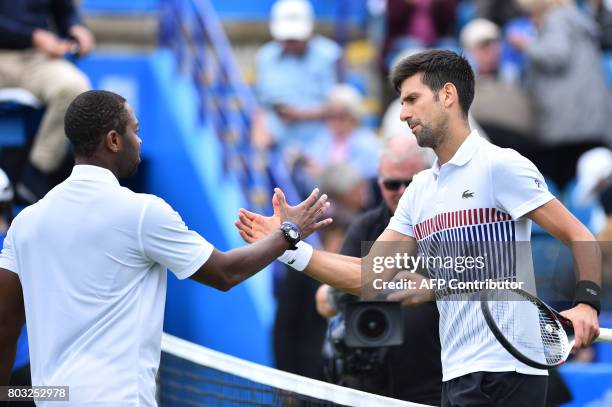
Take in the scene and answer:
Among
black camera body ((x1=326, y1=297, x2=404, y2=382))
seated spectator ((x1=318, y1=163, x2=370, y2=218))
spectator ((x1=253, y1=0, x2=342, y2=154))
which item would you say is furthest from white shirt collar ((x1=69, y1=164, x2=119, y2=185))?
spectator ((x1=253, y1=0, x2=342, y2=154))

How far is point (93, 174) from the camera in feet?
15.7

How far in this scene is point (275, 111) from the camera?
11.6 meters

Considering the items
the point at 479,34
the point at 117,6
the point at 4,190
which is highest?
the point at 117,6

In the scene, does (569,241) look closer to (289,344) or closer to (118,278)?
(118,278)

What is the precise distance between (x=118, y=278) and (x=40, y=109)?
481 centimetres

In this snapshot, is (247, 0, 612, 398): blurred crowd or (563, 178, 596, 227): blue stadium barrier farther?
(563, 178, 596, 227): blue stadium barrier

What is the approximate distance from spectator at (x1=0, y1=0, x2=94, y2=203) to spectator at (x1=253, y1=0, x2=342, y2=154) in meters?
2.78

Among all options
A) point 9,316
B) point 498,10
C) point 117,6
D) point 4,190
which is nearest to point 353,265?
point 9,316

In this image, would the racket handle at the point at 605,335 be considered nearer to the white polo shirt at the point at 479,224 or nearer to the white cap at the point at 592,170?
the white polo shirt at the point at 479,224

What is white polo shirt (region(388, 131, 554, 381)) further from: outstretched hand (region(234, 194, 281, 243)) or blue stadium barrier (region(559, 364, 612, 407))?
blue stadium barrier (region(559, 364, 612, 407))

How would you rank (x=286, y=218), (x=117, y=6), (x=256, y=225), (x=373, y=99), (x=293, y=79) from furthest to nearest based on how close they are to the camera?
(x=117, y=6) < (x=373, y=99) < (x=293, y=79) < (x=256, y=225) < (x=286, y=218)

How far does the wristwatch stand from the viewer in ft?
16.5

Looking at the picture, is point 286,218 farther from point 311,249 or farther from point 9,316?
point 9,316

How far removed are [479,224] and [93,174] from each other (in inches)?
58.6
